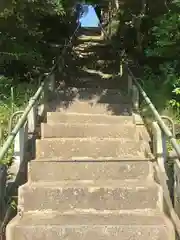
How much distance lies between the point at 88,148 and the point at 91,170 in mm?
649

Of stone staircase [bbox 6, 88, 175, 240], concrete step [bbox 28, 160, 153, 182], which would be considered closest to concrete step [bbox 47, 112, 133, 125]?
stone staircase [bbox 6, 88, 175, 240]

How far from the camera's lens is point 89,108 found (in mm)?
7758

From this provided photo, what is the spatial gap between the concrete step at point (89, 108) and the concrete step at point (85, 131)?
1.09m

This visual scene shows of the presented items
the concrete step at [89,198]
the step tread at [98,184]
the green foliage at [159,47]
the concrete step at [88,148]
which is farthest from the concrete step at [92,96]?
the concrete step at [89,198]

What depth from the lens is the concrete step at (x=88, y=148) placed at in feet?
18.9

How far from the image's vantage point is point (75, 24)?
15062mm

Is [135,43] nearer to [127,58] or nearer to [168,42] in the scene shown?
[127,58]

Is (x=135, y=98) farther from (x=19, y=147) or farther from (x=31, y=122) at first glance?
(x=19, y=147)

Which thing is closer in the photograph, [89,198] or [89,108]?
[89,198]

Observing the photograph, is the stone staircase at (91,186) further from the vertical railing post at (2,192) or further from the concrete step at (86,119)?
the vertical railing post at (2,192)

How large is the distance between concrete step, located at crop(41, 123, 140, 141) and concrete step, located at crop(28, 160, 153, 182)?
3.62 feet

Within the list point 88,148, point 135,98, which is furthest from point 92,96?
point 88,148

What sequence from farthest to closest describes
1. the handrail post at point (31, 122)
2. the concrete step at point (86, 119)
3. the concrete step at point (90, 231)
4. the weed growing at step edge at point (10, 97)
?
1. the concrete step at point (86, 119)
2. the weed growing at step edge at point (10, 97)
3. the handrail post at point (31, 122)
4. the concrete step at point (90, 231)

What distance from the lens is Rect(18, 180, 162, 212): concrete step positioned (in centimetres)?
473
